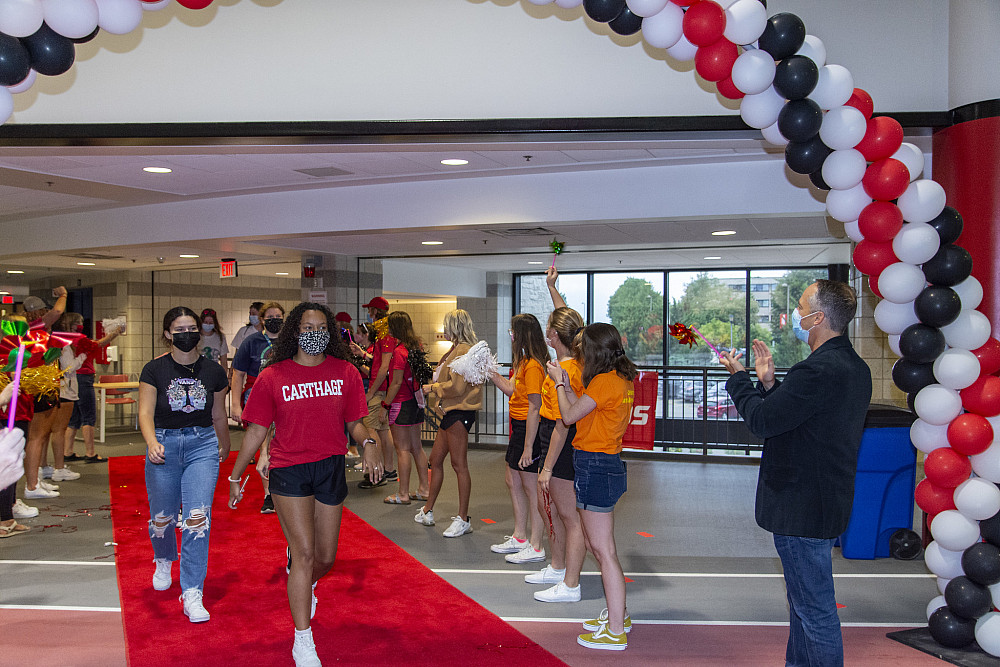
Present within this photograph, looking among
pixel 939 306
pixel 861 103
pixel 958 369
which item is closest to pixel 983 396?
pixel 958 369

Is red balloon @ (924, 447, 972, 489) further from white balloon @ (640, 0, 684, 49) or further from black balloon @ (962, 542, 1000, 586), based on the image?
white balloon @ (640, 0, 684, 49)

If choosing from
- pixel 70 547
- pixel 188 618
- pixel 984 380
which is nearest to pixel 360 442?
pixel 188 618

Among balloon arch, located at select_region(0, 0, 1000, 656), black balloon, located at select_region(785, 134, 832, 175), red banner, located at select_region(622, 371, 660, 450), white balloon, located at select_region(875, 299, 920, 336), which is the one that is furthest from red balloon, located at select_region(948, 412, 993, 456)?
red banner, located at select_region(622, 371, 660, 450)

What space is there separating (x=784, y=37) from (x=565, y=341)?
1.87 meters

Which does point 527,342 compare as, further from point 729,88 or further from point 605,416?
point 729,88

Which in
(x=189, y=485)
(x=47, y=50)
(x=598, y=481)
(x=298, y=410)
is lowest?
(x=189, y=485)

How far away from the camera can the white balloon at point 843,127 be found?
3.51 metres

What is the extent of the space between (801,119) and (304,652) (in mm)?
3346

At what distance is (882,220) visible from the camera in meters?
3.56

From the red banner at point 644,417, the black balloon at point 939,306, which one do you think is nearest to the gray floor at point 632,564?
the red banner at point 644,417

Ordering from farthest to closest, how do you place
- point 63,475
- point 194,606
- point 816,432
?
point 63,475 → point 194,606 → point 816,432

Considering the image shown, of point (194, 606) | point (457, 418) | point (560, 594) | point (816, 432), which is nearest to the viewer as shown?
point (816, 432)

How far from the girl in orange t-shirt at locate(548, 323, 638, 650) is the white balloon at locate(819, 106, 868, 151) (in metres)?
1.38

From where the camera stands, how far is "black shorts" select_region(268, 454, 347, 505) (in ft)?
10.9
